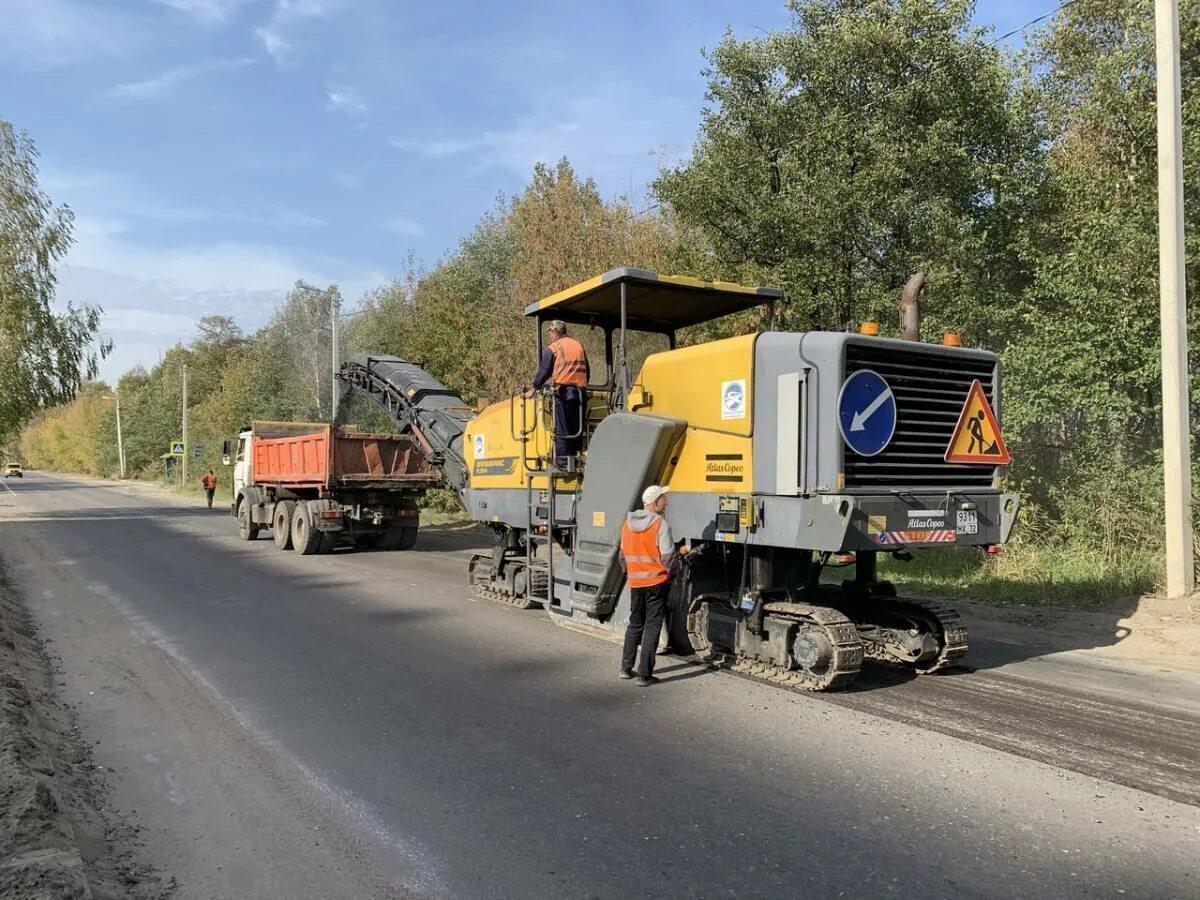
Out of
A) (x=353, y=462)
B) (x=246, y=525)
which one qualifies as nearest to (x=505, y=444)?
(x=353, y=462)

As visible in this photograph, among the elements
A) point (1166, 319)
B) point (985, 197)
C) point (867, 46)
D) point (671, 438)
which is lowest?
point (671, 438)

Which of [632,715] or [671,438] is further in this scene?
[671,438]

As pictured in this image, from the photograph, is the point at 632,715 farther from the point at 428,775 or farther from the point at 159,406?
the point at 159,406

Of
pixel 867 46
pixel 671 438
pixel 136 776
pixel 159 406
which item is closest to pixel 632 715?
pixel 671 438

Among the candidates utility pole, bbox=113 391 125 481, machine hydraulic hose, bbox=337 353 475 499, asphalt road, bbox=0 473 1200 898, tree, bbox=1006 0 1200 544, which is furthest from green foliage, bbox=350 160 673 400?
utility pole, bbox=113 391 125 481

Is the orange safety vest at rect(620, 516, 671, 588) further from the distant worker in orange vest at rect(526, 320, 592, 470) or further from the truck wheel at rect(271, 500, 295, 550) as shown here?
the truck wheel at rect(271, 500, 295, 550)

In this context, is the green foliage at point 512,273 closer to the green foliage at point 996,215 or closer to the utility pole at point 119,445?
the green foliage at point 996,215

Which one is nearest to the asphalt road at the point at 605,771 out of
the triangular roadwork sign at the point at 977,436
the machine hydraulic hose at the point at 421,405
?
the triangular roadwork sign at the point at 977,436

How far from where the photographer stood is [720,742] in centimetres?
521

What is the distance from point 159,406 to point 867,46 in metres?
64.4

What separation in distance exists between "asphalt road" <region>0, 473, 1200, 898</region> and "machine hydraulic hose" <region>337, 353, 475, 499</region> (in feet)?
16.0

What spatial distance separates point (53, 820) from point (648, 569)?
12.8ft

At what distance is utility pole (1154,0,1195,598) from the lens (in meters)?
9.27

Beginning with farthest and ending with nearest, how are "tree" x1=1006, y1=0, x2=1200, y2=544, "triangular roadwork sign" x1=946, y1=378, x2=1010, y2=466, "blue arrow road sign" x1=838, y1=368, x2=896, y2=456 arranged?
1. "tree" x1=1006, y1=0, x2=1200, y2=544
2. "triangular roadwork sign" x1=946, y1=378, x2=1010, y2=466
3. "blue arrow road sign" x1=838, y1=368, x2=896, y2=456
